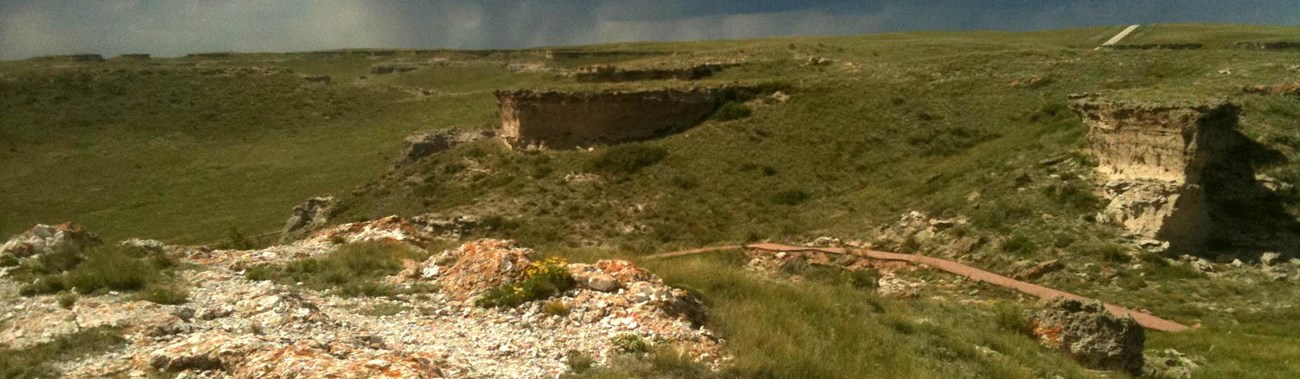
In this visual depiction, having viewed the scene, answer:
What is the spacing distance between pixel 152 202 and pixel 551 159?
2102 cm

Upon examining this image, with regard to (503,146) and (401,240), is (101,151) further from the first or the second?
(401,240)

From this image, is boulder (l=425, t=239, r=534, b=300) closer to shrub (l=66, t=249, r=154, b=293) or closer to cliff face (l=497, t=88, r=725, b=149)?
shrub (l=66, t=249, r=154, b=293)

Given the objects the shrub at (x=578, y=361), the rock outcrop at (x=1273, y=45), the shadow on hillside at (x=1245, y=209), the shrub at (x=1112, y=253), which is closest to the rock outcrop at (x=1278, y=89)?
the shadow on hillside at (x=1245, y=209)

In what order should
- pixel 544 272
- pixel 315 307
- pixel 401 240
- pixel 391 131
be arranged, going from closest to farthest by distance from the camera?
pixel 315 307 → pixel 544 272 → pixel 401 240 → pixel 391 131

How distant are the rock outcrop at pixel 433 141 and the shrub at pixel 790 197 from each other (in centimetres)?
1724

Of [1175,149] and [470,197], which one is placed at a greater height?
[1175,149]

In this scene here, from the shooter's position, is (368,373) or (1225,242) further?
(1225,242)

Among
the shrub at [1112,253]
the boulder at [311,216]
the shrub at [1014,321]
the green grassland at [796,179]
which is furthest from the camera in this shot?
the boulder at [311,216]

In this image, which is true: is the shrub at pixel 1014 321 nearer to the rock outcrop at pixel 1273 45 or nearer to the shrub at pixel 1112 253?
the shrub at pixel 1112 253

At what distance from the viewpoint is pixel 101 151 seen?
1829 inches

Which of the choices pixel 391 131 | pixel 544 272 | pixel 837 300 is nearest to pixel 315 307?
pixel 544 272

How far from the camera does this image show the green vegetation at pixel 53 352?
7395mm

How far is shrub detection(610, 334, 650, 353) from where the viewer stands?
26.4 ft

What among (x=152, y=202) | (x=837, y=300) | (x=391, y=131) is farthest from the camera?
(x=391, y=131)
